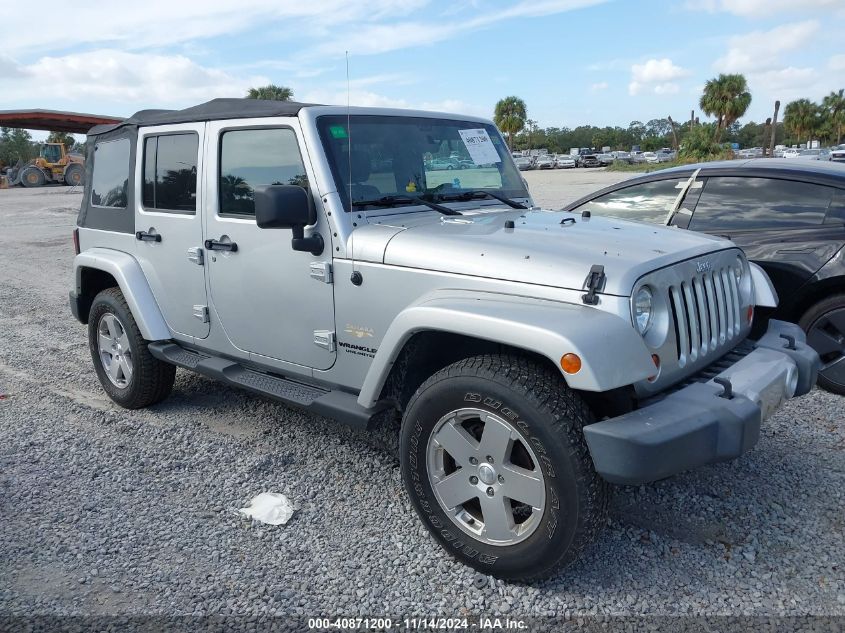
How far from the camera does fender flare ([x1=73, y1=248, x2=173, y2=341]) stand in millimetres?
4434

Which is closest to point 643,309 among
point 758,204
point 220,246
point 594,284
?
point 594,284

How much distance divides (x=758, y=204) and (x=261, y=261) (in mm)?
3569

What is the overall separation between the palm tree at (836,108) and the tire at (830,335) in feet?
234

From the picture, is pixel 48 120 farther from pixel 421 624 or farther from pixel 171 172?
pixel 421 624

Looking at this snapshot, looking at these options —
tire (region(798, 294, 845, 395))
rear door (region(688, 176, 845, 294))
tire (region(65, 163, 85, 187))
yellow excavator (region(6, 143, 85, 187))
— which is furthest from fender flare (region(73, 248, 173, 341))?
tire (region(65, 163, 85, 187))

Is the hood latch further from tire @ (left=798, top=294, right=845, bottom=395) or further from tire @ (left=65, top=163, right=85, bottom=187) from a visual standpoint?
tire @ (left=65, top=163, right=85, bottom=187)

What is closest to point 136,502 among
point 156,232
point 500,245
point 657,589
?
point 156,232

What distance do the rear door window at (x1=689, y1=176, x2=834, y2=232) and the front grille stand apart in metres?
1.92

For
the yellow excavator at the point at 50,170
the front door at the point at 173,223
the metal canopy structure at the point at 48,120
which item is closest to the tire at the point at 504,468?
the front door at the point at 173,223

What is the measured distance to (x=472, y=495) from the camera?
2.86 m

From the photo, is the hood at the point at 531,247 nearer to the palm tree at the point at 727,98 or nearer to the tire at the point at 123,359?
the tire at the point at 123,359

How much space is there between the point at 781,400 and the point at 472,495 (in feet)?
4.46

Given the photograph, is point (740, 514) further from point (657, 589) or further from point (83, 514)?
point (83, 514)

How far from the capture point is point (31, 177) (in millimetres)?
35281
